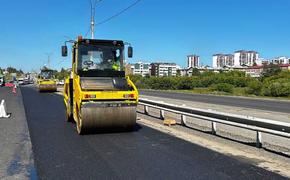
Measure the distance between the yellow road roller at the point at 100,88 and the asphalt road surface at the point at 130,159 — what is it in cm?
42

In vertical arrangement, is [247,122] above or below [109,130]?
above

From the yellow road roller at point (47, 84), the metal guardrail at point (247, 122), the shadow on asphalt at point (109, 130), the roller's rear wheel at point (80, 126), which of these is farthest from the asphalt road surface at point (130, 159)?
the yellow road roller at point (47, 84)

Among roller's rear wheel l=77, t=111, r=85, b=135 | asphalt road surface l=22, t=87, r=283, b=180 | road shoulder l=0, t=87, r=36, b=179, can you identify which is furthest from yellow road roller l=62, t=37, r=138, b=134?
road shoulder l=0, t=87, r=36, b=179

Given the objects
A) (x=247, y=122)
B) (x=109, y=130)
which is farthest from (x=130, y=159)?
(x=109, y=130)

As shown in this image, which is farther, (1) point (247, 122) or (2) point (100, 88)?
(2) point (100, 88)

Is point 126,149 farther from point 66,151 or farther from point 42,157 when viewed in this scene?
point 42,157

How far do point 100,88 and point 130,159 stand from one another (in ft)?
13.2

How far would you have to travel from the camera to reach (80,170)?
655 cm

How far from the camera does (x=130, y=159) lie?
741cm

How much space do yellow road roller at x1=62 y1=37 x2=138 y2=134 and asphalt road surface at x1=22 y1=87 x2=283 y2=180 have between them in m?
0.42

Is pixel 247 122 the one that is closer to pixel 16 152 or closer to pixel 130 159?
pixel 130 159

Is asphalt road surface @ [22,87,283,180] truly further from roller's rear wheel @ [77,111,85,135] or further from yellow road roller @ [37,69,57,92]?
yellow road roller @ [37,69,57,92]

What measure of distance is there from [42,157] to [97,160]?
1203mm

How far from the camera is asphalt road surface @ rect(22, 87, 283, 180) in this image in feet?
20.5
